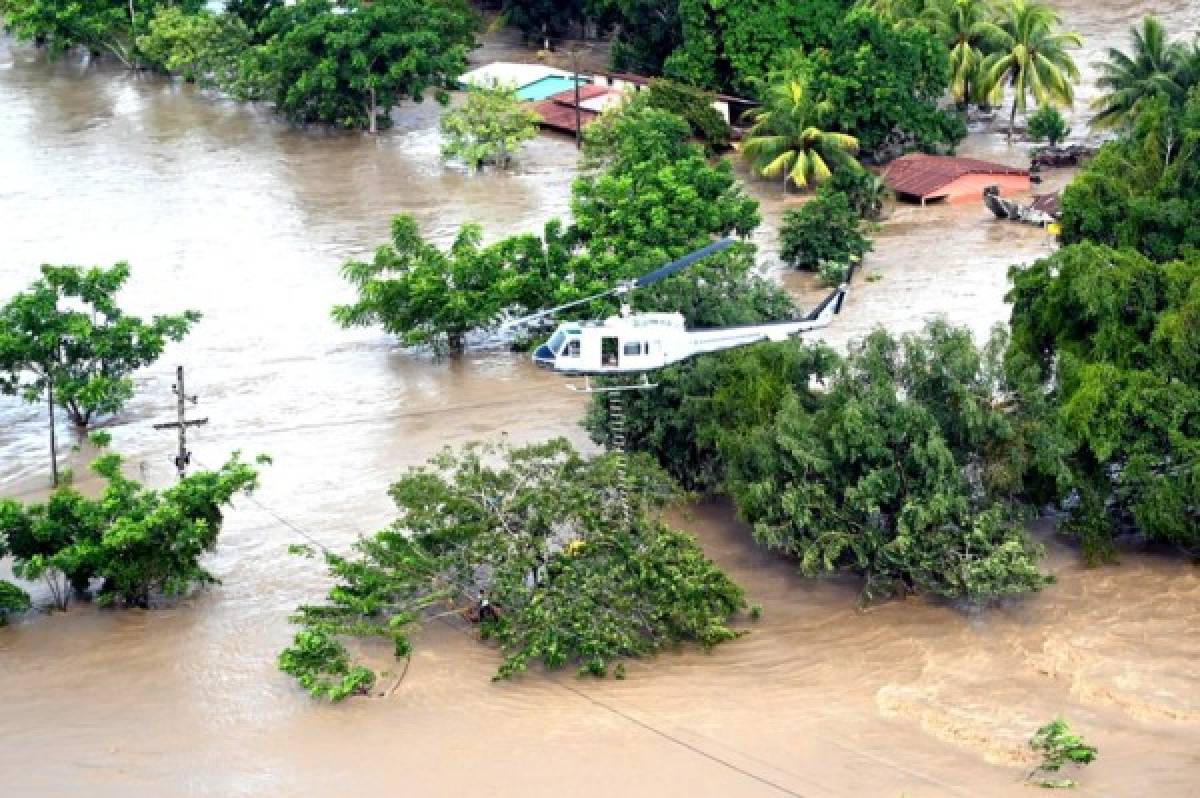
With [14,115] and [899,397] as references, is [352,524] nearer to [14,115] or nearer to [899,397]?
[899,397]

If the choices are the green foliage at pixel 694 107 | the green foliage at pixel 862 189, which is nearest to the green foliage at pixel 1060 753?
the green foliage at pixel 862 189

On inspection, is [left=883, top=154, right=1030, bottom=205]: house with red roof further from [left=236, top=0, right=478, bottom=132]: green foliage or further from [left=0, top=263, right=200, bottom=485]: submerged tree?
[left=0, top=263, right=200, bottom=485]: submerged tree

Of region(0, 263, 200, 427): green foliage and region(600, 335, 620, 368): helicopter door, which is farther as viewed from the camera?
region(0, 263, 200, 427): green foliage

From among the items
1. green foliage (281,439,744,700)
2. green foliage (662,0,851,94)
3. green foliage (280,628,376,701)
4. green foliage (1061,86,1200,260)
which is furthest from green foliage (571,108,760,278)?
green foliage (280,628,376,701)

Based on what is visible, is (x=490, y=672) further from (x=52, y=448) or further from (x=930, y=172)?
(x=930, y=172)

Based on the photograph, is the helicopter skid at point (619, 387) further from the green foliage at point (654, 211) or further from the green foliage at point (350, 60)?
the green foliage at point (350, 60)

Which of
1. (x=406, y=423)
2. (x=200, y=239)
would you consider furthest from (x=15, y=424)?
(x=200, y=239)

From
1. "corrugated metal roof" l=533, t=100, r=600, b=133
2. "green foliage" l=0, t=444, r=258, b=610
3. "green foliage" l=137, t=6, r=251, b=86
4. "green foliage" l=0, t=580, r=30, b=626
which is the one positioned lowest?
"green foliage" l=0, t=580, r=30, b=626
